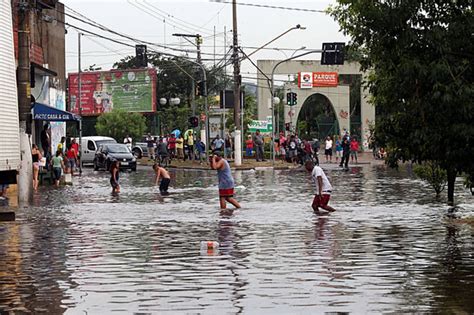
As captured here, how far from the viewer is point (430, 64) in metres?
16.6

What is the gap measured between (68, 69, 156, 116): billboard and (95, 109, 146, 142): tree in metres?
5.75

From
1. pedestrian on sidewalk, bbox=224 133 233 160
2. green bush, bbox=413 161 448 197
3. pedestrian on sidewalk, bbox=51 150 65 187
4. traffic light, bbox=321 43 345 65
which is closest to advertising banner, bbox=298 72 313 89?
pedestrian on sidewalk, bbox=224 133 233 160

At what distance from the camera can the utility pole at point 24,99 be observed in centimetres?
2705

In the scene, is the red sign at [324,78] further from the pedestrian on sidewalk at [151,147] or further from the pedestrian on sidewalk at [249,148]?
→ the pedestrian on sidewalk at [249,148]

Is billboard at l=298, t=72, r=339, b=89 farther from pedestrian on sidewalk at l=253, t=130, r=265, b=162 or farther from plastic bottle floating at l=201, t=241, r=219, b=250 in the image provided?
plastic bottle floating at l=201, t=241, r=219, b=250

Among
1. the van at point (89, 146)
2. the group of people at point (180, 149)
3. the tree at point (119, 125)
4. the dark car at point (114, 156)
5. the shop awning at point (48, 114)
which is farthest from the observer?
the tree at point (119, 125)

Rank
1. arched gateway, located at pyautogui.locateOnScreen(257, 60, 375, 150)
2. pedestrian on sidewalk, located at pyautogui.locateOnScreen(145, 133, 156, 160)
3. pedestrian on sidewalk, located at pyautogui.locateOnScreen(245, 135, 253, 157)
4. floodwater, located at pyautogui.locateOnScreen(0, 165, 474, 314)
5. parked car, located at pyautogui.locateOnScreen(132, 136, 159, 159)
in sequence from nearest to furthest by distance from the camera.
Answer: floodwater, located at pyautogui.locateOnScreen(0, 165, 474, 314) < pedestrian on sidewalk, located at pyautogui.locateOnScreen(245, 135, 253, 157) < pedestrian on sidewalk, located at pyautogui.locateOnScreen(145, 133, 156, 160) < parked car, located at pyautogui.locateOnScreen(132, 136, 159, 159) < arched gateway, located at pyautogui.locateOnScreen(257, 60, 375, 150)

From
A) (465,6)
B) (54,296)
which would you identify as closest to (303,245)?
(465,6)

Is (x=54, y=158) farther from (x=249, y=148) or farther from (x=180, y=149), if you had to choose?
(x=249, y=148)

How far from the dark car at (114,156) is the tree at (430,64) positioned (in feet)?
122

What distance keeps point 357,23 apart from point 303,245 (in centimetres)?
433

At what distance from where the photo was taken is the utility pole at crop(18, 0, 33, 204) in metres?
27.0

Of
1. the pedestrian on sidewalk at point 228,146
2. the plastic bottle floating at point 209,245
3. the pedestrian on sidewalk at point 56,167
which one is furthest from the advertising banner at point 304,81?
the plastic bottle floating at point 209,245

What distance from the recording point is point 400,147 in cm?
2030
